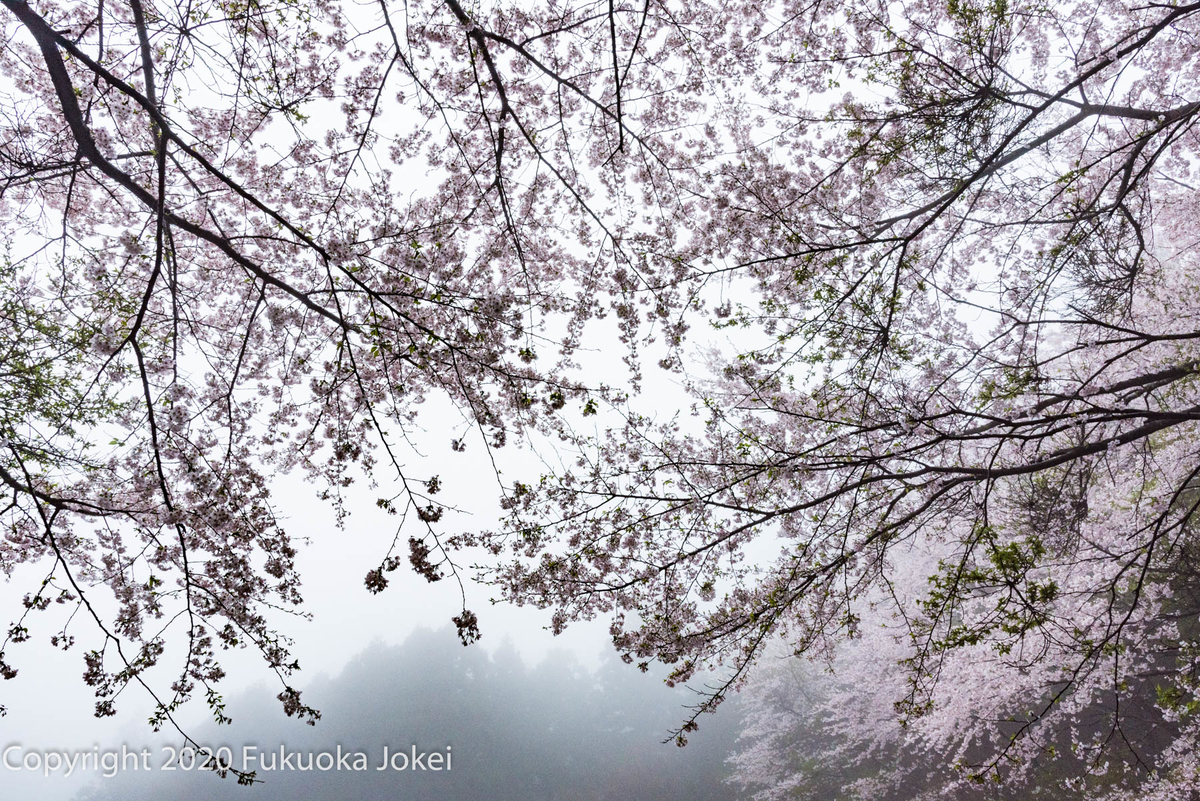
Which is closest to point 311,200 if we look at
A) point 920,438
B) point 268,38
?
point 268,38

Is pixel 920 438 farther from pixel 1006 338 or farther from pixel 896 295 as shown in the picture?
pixel 1006 338

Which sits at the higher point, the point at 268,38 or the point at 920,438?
the point at 268,38

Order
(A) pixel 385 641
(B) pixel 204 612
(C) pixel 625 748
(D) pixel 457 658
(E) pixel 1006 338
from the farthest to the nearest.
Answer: (A) pixel 385 641 → (D) pixel 457 658 → (C) pixel 625 748 → (E) pixel 1006 338 → (B) pixel 204 612

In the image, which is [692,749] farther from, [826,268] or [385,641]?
[826,268]

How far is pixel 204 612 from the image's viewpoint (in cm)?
418

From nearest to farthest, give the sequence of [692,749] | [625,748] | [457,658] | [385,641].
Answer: [692,749] < [625,748] < [457,658] < [385,641]

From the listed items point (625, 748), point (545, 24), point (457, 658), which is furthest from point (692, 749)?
point (545, 24)

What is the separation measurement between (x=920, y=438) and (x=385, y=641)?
40.3 m

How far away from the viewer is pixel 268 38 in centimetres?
383

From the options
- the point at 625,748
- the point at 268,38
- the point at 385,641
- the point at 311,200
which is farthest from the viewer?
the point at 385,641

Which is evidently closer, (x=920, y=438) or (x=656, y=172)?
(x=920, y=438)

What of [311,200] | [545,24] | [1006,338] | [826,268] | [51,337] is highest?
[545,24]

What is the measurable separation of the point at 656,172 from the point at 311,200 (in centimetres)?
376

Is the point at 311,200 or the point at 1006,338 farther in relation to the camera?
the point at 1006,338
